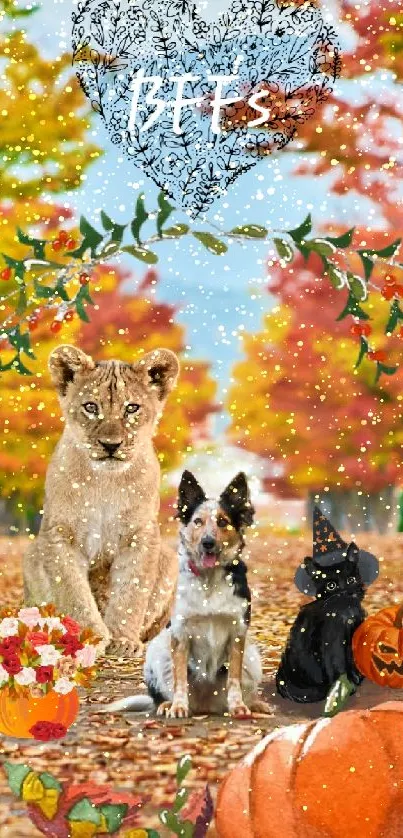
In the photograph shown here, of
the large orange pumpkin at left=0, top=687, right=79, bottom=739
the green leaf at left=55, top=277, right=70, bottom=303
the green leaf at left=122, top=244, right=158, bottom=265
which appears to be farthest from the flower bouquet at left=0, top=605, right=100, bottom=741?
the green leaf at left=122, top=244, right=158, bottom=265

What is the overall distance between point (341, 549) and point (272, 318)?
4221 millimetres

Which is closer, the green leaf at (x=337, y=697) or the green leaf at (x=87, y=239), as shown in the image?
the green leaf at (x=337, y=697)

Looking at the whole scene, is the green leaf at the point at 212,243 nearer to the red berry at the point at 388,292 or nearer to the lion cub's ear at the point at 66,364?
the red berry at the point at 388,292

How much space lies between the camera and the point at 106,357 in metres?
8.35

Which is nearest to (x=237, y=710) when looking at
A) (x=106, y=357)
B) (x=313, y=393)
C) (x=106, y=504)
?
(x=106, y=504)

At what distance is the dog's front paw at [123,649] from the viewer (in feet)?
20.1

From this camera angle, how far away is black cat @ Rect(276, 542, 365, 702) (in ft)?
17.1

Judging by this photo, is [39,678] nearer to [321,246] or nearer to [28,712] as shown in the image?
[28,712]

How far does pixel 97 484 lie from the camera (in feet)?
20.4

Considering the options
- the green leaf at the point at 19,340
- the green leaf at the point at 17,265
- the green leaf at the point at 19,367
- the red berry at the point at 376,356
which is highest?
the green leaf at the point at 17,265

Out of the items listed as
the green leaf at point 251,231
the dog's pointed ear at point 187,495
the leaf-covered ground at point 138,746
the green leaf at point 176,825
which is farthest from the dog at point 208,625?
the green leaf at point 176,825

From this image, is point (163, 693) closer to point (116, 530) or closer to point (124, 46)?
point (116, 530)

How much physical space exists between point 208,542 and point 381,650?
129 centimetres

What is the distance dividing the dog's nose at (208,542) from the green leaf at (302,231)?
149 centimetres
